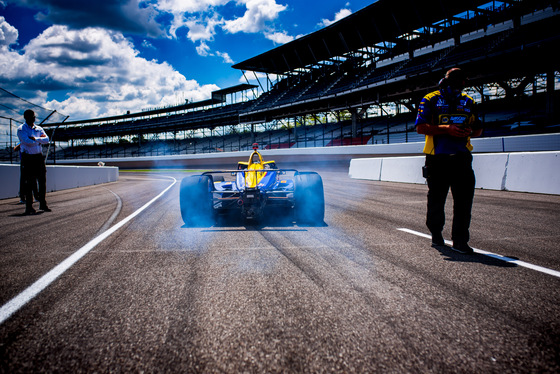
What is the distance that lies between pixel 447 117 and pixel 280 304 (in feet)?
8.92

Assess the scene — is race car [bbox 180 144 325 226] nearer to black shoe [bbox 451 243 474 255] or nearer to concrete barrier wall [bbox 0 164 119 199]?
black shoe [bbox 451 243 474 255]

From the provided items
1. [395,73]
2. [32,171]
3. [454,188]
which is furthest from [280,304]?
[395,73]

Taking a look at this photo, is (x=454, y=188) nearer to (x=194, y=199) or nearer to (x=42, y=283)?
(x=194, y=199)

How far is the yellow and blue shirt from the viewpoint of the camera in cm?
351

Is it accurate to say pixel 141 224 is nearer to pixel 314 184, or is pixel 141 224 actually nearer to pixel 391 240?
pixel 314 184

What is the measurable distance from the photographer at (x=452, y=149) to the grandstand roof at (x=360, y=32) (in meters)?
29.4

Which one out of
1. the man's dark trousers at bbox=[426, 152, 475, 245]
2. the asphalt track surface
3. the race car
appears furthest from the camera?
the race car

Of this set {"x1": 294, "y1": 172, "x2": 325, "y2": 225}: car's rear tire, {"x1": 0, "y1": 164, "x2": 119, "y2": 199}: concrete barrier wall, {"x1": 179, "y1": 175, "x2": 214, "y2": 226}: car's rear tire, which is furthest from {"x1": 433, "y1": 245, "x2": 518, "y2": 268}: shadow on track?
{"x1": 0, "y1": 164, "x2": 119, "y2": 199}: concrete barrier wall

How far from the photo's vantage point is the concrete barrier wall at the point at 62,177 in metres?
10.0

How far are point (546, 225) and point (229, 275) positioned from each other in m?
4.71

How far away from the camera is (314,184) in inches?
205

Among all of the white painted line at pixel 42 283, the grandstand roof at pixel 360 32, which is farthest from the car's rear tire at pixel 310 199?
the grandstand roof at pixel 360 32

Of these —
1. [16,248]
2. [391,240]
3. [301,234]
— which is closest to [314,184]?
[301,234]

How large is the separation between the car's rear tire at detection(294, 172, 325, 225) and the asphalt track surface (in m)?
1.05
